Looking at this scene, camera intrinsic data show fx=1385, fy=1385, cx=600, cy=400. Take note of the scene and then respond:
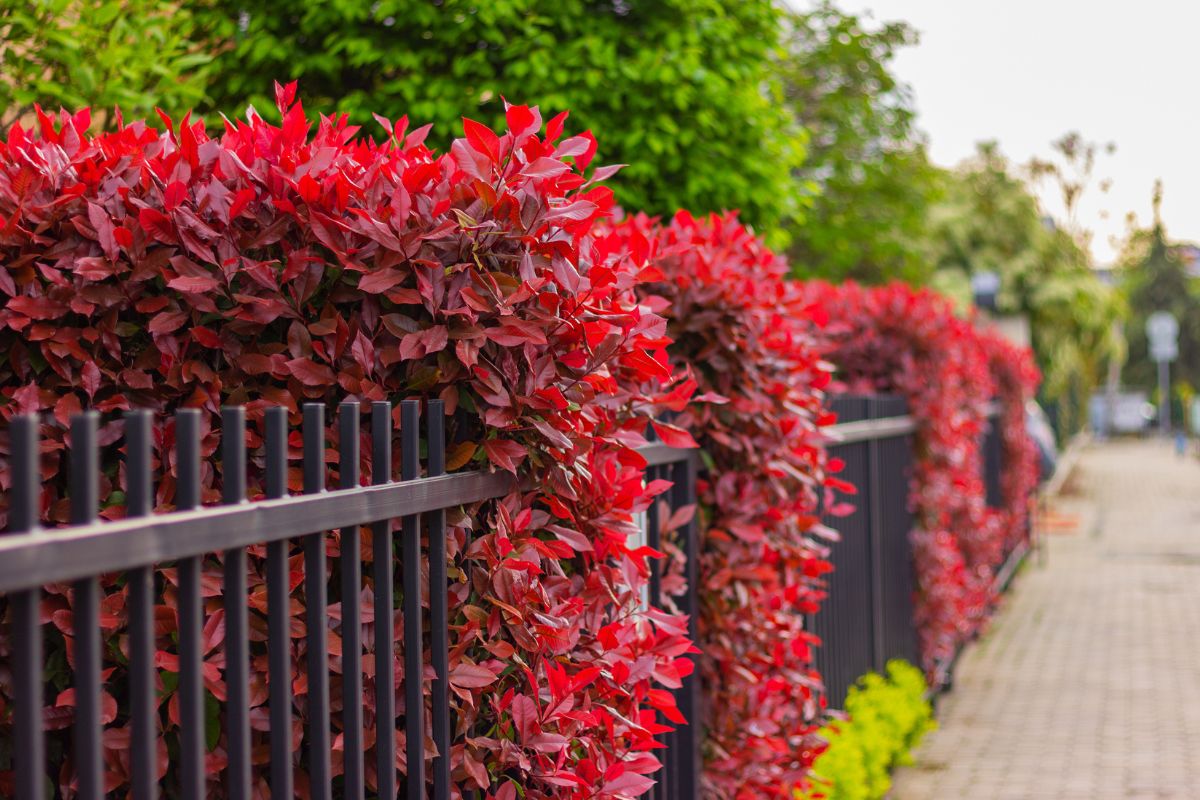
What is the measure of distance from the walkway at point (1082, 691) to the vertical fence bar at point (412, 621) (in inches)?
173

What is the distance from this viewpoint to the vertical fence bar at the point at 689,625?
400cm

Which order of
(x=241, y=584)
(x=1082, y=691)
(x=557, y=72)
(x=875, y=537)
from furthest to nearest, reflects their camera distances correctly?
(x=1082, y=691), (x=557, y=72), (x=875, y=537), (x=241, y=584)

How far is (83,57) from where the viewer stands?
5.10 meters

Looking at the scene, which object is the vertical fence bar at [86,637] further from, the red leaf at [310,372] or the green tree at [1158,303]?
the green tree at [1158,303]

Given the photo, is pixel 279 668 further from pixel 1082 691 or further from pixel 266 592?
pixel 1082 691

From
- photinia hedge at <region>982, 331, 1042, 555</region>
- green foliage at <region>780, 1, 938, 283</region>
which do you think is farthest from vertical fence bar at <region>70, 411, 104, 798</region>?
green foliage at <region>780, 1, 938, 283</region>

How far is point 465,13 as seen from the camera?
301 inches

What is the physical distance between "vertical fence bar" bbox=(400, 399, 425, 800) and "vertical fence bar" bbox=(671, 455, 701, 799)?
5.39ft

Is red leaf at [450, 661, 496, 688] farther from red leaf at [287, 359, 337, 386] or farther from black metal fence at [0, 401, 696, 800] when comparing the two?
red leaf at [287, 359, 337, 386]

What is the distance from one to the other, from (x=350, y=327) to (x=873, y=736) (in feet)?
13.5

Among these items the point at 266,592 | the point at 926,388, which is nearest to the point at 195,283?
the point at 266,592

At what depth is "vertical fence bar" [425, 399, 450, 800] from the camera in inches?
96.7

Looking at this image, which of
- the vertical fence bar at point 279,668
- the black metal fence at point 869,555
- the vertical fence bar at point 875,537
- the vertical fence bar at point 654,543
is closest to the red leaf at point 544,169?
the vertical fence bar at point 279,668

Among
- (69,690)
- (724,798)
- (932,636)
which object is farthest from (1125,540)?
(69,690)
